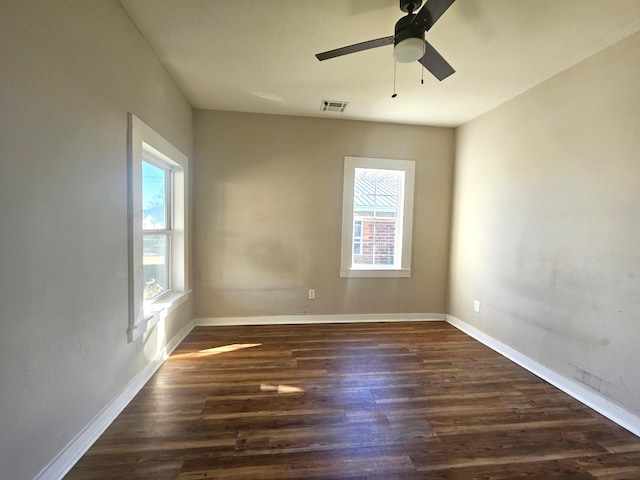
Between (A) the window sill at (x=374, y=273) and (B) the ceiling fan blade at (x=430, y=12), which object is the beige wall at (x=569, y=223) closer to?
(A) the window sill at (x=374, y=273)

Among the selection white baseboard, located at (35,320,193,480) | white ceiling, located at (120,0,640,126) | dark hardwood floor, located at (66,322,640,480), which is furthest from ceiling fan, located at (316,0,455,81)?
white baseboard, located at (35,320,193,480)

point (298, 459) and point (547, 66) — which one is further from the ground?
point (547, 66)

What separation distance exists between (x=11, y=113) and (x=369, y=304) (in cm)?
352

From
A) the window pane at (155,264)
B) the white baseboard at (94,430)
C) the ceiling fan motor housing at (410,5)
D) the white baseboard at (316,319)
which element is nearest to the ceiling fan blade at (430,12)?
the ceiling fan motor housing at (410,5)

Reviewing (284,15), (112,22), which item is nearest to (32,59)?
(112,22)

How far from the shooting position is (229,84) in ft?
8.80

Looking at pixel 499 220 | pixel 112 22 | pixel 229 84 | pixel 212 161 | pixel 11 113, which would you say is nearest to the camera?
pixel 11 113

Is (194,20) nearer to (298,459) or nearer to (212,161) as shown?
(212,161)

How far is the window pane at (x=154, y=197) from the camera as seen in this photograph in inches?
95.3

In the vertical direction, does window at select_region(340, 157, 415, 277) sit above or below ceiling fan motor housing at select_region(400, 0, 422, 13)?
below

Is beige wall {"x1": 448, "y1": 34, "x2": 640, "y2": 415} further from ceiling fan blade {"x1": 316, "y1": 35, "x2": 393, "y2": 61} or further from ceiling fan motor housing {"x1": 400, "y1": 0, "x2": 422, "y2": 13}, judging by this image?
ceiling fan blade {"x1": 316, "y1": 35, "x2": 393, "y2": 61}

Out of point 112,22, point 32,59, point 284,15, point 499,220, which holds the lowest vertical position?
point 499,220

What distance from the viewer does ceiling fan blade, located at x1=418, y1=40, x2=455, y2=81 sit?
1.77 meters

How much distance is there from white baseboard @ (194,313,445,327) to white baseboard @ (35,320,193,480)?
1.02m
